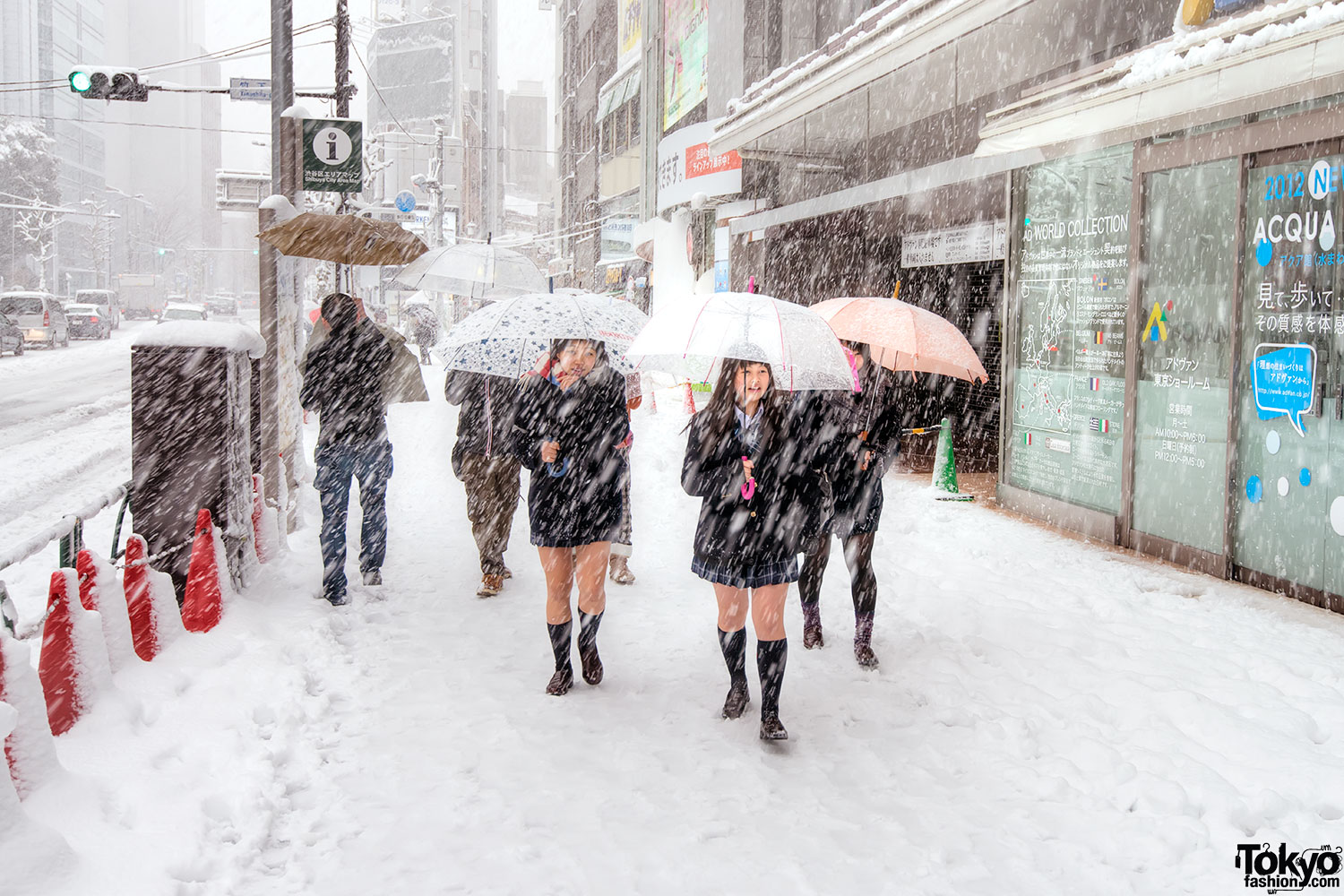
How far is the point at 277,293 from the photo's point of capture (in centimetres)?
850

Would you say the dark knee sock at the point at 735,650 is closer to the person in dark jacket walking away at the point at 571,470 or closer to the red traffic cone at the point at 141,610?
the person in dark jacket walking away at the point at 571,470

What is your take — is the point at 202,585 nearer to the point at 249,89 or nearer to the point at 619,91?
the point at 249,89

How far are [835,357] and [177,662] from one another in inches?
141

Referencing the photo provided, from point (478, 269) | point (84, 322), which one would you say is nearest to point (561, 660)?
point (478, 269)

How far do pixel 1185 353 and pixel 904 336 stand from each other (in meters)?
3.46

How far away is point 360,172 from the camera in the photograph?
28.4ft

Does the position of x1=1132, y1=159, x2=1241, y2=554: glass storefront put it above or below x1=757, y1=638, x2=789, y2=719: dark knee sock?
above

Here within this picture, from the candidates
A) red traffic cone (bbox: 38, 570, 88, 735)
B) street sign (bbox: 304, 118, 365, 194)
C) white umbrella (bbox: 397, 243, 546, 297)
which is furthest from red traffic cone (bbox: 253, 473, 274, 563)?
white umbrella (bbox: 397, 243, 546, 297)

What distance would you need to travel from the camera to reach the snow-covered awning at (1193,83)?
5891 millimetres

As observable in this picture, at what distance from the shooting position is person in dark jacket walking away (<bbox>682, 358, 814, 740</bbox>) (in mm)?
4449

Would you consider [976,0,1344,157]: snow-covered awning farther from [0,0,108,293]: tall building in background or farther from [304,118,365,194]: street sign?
[0,0,108,293]: tall building in background

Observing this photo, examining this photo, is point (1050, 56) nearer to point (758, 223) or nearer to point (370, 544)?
point (758, 223)

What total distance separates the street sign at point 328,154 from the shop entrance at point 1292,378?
7179mm

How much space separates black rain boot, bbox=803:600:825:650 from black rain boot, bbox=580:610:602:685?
4.52 feet
